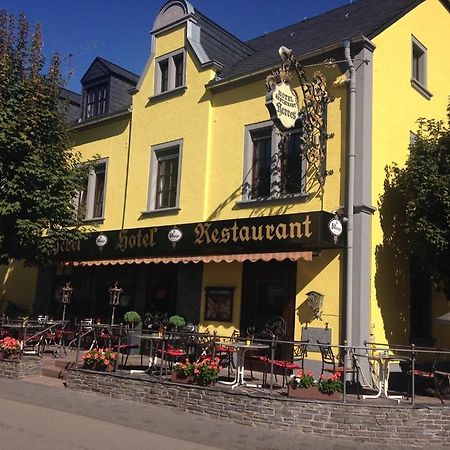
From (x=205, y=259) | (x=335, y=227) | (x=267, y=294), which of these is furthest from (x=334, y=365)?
(x=205, y=259)

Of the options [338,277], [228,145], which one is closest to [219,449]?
[338,277]

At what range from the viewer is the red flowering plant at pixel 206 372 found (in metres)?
9.36

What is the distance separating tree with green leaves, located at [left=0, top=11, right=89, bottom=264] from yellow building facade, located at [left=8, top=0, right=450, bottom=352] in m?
1.64

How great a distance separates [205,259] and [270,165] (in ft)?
8.62

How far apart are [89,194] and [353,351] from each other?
33.6 ft

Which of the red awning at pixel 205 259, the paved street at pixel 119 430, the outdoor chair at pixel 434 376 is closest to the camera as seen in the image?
the paved street at pixel 119 430

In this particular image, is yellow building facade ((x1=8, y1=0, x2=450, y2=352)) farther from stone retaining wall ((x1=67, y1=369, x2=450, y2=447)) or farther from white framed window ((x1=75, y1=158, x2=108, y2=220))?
stone retaining wall ((x1=67, y1=369, x2=450, y2=447))

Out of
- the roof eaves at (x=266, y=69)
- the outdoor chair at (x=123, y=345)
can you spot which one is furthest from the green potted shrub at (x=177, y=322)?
the roof eaves at (x=266, y=69)

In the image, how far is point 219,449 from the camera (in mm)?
7152

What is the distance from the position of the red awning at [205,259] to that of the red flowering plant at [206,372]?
9.14 ft

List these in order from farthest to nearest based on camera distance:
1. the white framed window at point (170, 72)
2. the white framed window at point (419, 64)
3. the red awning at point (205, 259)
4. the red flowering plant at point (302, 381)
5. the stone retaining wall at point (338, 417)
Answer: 1. the white framed window at point (170, 72)
2. the white framed window at point (419, 64)
3. the red awning at point (205, 259)
4. the red flowering plant at point (302, 381)
5. the stone retaining wall at point (338, 417)

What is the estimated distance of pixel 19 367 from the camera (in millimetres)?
11852

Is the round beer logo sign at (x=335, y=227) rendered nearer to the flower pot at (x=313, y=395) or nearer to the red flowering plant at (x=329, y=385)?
the red flowering plant at (x=329, y=385)

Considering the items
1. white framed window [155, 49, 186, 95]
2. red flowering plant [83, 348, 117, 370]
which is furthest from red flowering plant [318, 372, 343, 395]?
white framed window [155, 49, 186, 95]
